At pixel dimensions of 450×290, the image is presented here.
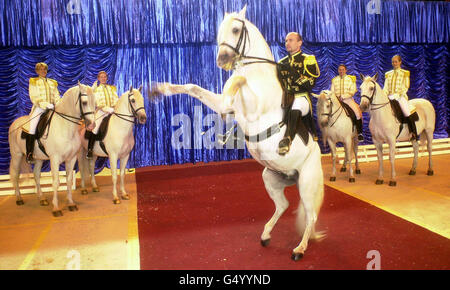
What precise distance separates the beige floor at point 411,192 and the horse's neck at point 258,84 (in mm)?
2908

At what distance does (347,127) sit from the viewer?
6.66 metres

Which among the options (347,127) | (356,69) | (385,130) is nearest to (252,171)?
(347,127)

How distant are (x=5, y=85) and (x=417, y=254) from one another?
9.68m

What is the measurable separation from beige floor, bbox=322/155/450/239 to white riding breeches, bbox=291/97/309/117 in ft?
8.00

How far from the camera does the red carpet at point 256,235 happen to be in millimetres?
3195

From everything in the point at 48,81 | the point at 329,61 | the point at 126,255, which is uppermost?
the point at 329,61

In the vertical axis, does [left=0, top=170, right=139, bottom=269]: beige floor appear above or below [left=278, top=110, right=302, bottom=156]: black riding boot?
below

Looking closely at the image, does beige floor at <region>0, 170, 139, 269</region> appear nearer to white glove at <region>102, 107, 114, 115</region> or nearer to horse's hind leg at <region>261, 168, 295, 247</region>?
horse's hind leg at <region>261, 168, 295, 247</region>

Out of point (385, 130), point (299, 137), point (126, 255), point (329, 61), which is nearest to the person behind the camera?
point (299, 137)

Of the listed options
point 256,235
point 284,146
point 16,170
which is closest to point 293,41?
point 284,146

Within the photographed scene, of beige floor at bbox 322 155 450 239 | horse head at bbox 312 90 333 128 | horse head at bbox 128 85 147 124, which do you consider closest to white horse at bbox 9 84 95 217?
horse head at bbox 128 85 147 124

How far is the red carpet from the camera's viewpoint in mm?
3195

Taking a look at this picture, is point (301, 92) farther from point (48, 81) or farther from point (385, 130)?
point (48, 81)

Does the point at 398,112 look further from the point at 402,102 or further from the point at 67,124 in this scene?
the point at 67,124
